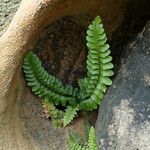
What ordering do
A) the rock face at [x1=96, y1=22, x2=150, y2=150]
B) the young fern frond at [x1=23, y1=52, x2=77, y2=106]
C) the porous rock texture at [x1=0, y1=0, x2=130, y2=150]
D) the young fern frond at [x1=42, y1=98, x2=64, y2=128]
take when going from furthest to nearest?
the young fern frond at [x1=42, y1=98, x2=64, y2=128] < the young fern frond at [x1=23, y1=52, x2=77, y2=106] < the rock face at [x1=96, y1=22, x2=150, y2=150] < the porous rock texture at [x1=0, y1=0, x2=130, y2=150]

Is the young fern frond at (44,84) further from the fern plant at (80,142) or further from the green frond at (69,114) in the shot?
the fern plant at (80,142)

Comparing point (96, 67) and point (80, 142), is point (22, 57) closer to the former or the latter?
point (96, 67)

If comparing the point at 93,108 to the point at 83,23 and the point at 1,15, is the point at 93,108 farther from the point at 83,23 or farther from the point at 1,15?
the point at 1,15

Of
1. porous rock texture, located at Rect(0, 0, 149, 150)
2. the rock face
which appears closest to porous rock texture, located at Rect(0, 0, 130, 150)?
porous rock texture, located at Rect(0, 0, 149, 150)

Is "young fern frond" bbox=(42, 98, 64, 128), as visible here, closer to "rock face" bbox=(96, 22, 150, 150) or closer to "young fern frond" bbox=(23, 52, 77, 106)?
"young fern frond" bbox=(23, 52, 77, 106)

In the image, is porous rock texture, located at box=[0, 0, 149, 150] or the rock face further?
the rock face

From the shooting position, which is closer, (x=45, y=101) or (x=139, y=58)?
(x=139, y=58)

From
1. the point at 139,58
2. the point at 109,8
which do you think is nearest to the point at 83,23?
the point at 109,8
